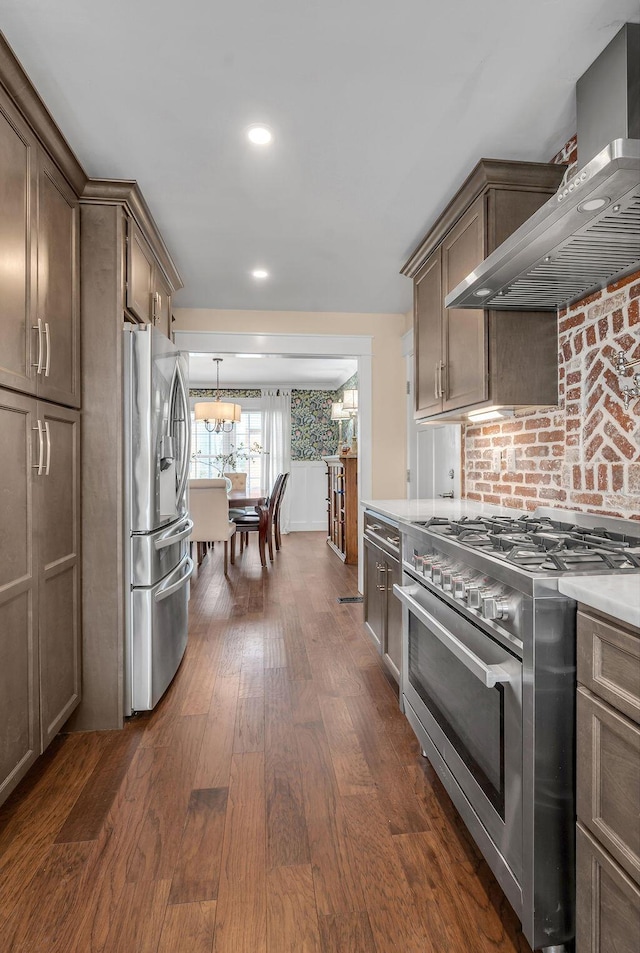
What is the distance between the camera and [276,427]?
842cm

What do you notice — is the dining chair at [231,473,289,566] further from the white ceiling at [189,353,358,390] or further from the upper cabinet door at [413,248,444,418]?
the upper cabinet door at [413,248,444,418]

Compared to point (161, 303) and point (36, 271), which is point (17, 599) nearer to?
point (36, 271)

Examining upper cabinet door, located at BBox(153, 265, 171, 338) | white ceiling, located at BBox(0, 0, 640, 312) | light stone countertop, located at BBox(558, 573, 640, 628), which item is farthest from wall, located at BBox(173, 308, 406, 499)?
light stone countertop, located at BBox(558, 573, 640, 628)

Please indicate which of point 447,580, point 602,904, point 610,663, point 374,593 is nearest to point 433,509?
point 374,593

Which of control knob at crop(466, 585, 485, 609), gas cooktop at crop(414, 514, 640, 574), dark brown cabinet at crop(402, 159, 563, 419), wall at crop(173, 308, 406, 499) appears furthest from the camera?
wall at crop(173, 308, 406, 499)

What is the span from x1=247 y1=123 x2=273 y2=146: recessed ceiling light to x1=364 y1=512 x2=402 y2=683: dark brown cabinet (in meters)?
1.72

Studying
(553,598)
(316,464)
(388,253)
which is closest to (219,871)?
(553,598)

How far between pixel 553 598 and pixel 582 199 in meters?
0.95

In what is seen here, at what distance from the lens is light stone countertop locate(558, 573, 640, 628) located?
3.03 feet

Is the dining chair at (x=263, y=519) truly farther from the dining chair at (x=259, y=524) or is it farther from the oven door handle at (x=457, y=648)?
the oven door handle at (x=457, y=648)

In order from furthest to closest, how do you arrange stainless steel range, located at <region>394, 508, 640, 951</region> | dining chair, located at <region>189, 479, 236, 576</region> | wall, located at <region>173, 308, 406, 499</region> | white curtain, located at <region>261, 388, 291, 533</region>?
white curtain, located at <region>261, 388, 291, 533</region> → dining chair, located at <region>189, 479, 236, 576</region> → wall, located at <region>173, 308, 406, 499</region> → stainless steel range, located at <region>394, 508, 640, 951</region>

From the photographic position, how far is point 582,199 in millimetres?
1249

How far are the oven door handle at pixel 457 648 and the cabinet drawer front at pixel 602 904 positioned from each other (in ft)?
1.07

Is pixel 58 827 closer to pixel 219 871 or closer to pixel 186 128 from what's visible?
pixel 219 871
